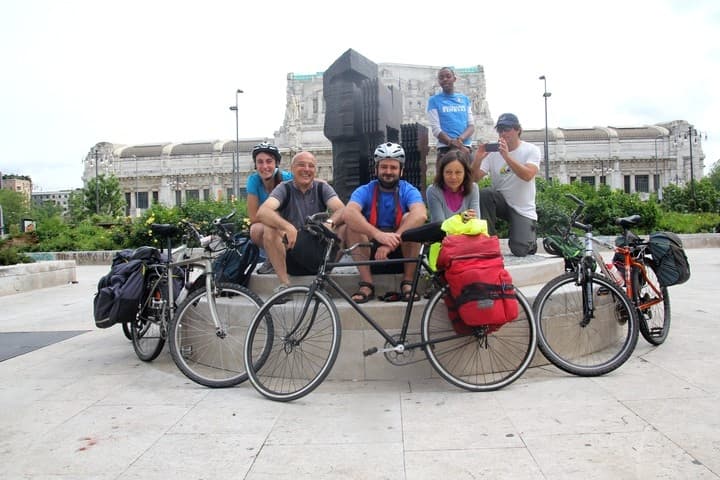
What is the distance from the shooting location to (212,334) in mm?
4328

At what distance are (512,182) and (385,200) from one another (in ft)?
5.23

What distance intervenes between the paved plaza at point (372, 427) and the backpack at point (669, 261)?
613 millimetres

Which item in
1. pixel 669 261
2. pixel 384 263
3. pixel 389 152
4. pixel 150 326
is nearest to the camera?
pixel 384 263

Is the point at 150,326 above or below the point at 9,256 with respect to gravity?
below

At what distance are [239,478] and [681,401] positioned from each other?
260 cm

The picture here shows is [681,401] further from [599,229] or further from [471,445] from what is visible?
[599,229]

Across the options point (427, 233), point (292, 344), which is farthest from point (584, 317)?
point (292, 344)

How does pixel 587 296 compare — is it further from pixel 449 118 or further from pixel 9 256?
pixel 9 256

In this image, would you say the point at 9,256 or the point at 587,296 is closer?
the point at 587,296

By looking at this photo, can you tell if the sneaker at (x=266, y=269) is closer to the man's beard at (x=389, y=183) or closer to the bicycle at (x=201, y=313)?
the bicycle at (x=201, y=313)

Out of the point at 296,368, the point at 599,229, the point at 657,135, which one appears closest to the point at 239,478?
the point at 296,368

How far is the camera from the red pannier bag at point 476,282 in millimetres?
3441

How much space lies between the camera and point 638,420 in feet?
9.88

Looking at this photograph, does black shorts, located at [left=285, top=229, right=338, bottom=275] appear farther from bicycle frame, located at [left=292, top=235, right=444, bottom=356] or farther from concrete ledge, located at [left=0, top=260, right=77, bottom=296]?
concrete ledge, located at [left=0, top=260, right=77, bottom=296]
